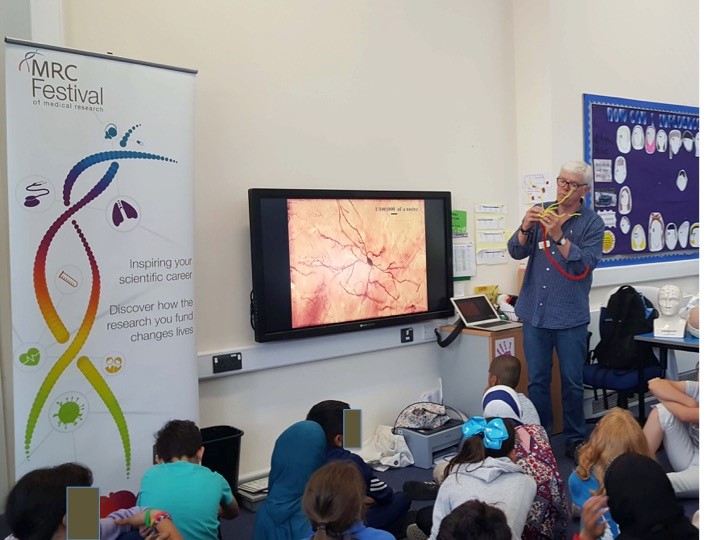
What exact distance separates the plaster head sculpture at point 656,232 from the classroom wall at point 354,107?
89cm

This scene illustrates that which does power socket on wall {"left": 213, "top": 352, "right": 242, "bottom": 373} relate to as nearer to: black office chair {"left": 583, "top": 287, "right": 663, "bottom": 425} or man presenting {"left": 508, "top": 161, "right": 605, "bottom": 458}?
man presenting {"left": 508, "top": 161, "right": 605, "bottom": 458}

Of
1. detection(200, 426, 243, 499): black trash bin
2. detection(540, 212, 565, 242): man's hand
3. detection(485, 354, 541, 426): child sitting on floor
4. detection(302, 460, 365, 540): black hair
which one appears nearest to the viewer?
detection(302, 460, 365, 540): black hair

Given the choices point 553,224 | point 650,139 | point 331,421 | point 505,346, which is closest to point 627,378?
point 505,346

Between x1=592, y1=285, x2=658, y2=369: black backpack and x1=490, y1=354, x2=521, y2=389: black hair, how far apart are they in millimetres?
1088

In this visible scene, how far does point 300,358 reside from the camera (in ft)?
12.8

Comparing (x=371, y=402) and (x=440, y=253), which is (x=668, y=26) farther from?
(x=371, y=402)

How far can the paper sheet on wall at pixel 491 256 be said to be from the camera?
484 centimetres

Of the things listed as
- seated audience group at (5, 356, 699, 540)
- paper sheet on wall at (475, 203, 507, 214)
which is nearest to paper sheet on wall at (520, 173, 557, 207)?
paper sheet on wall at (475, 203, 507, 214)

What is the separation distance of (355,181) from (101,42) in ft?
5.46

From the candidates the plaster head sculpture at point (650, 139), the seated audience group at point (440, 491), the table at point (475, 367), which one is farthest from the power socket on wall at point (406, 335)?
the plaster head sculpture at point (650, 139)

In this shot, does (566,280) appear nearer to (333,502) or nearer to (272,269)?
(272,269)

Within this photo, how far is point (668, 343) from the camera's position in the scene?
3891 mm

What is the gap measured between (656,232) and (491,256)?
6.49 feet

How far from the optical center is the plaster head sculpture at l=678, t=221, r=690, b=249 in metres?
6.15
